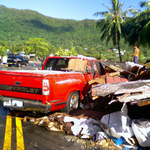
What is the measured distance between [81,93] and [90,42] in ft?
380

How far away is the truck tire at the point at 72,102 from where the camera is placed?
14.0 ft

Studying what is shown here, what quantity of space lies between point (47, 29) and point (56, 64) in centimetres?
15210

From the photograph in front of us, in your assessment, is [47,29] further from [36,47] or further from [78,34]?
[36,47]

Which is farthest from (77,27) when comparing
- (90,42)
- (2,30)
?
(2,30)

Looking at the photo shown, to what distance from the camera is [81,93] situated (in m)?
5.02

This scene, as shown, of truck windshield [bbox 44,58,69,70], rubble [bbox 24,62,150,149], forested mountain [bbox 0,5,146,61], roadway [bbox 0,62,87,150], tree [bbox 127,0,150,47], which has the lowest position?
roadway [bbox 0,62,87,150]

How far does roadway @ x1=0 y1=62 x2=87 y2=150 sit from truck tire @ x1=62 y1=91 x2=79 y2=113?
777 millimetres

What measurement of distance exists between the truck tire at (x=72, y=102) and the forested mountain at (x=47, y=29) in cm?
10423

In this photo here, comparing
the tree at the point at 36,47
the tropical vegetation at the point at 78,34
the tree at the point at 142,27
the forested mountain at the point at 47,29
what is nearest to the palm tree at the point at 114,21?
the tropical vegetation at the point at 78,34

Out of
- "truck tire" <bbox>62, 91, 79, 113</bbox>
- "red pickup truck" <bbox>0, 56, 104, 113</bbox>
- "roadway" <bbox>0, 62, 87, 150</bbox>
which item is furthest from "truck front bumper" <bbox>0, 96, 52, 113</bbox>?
"truck tire" <bbox>62, 91, 79, 113</bbox>

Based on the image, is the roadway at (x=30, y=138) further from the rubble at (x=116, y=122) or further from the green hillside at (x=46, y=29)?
the green hillside at (x=46, y=29)

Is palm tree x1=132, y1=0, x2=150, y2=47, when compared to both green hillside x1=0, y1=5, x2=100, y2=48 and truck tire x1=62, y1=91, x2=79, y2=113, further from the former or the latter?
green hillside x1=0, y1=5, x2=100, y2=48

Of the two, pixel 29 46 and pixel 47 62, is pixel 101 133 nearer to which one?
pixel 47 62

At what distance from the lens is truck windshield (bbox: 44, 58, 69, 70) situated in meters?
5.55
